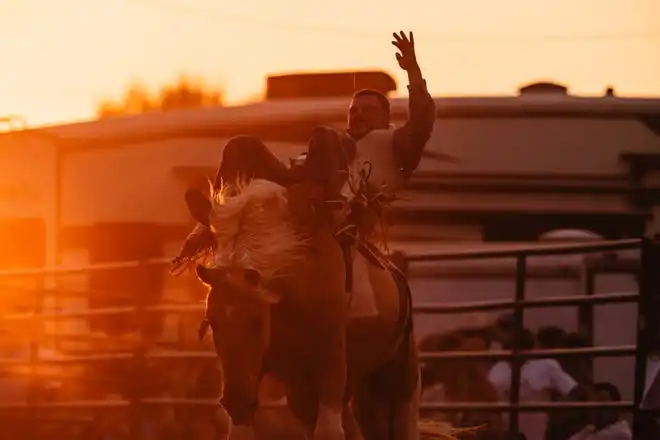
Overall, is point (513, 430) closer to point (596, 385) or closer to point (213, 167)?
point (596, 385)

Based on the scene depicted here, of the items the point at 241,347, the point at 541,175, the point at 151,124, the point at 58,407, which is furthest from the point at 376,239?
the point at 151,124

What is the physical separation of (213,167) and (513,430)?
559cm

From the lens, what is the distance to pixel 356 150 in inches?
218

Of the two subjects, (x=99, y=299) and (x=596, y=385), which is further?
(x=99, y=299)

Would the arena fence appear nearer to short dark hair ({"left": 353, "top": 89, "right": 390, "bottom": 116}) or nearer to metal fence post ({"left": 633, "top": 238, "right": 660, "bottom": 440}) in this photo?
metal fence post ({"left": 633, "top": 238, "right": 660, "bottom": 440})

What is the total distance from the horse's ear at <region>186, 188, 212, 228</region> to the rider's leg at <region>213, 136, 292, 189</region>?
0.50 ft

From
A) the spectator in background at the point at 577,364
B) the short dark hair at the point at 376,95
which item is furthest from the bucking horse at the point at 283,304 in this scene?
A: the spectator in background at the point at 577,364

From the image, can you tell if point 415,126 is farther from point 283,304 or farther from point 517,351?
point 517,351

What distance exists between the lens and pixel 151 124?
47.4 ft

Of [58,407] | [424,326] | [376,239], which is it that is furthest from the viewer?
[424,326]

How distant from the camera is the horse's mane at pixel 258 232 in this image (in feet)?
15.7

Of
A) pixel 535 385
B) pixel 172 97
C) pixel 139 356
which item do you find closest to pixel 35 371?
pixel 139 356

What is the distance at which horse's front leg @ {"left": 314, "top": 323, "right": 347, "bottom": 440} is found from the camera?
4.96 metres

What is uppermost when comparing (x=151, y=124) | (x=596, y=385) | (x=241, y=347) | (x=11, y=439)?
(x=151, y=124)
